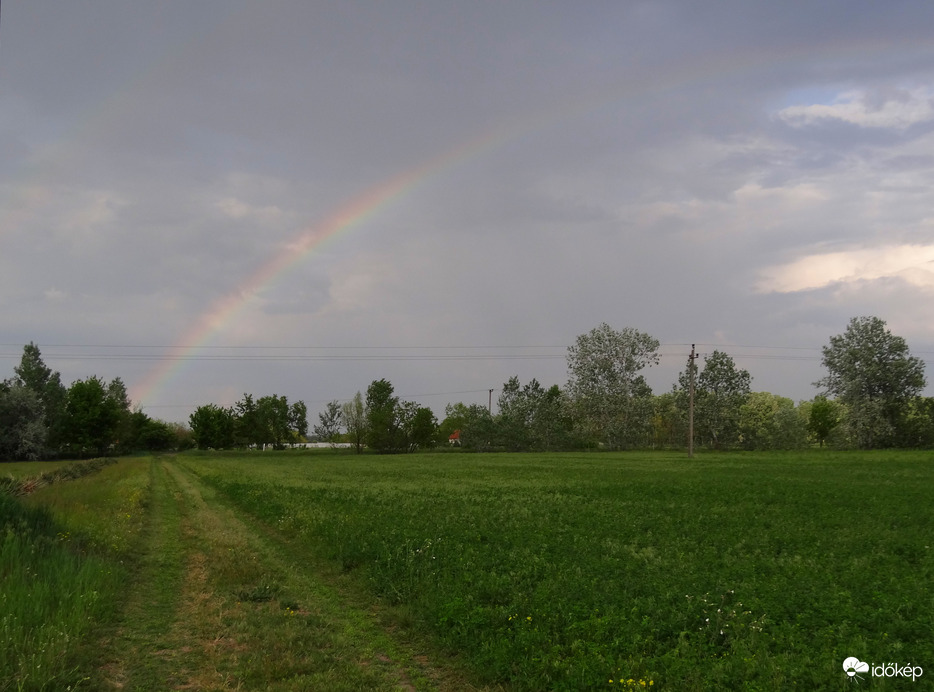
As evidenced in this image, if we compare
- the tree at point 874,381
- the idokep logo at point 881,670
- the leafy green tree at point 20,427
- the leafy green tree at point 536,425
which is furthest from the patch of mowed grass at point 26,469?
the tree at point 874,381

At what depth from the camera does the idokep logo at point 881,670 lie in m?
7.00

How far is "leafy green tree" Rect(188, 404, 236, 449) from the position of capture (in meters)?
132

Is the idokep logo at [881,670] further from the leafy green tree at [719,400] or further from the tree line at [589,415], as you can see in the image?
the leafy green tree at [719,400]

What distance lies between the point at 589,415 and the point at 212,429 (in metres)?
81.8

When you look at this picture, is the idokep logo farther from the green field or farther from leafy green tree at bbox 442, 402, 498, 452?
leafy green tree at bbox 442, 402, 498, 452

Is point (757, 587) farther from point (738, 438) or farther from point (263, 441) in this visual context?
point (263, 441)

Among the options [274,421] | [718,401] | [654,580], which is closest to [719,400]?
[718,401]

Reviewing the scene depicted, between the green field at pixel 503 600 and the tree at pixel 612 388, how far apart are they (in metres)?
90.9

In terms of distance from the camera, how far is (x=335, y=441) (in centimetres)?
17662

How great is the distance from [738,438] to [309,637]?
378ft

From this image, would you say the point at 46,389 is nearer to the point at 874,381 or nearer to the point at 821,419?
the point at 874,381

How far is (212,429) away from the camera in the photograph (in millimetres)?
131750

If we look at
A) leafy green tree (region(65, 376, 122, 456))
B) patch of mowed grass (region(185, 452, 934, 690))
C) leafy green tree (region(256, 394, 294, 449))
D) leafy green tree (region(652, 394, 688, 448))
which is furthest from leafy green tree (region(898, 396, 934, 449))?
leafy green tree (region(65, 376, 122, 456))

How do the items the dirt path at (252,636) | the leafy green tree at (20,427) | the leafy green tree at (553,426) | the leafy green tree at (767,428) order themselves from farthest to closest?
the leafy green tree at (553,426)
the leafy green tree at (767,428)
the leafy green tree at (20,427)
the dirt path at (252,636)
